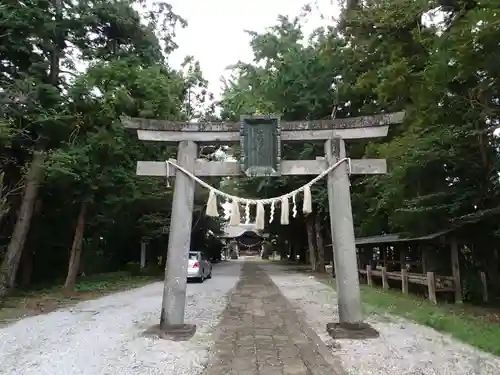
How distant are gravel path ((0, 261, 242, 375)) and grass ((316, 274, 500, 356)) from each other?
405cm

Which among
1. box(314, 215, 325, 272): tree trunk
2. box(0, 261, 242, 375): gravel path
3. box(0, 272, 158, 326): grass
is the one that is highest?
box(314, 215, 325, 272): tree trunk

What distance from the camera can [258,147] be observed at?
779 centimetres

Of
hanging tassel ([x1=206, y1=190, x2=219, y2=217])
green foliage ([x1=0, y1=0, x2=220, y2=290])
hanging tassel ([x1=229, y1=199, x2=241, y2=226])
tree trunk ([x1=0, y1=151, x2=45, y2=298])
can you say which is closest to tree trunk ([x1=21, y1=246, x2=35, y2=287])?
green foliage ([x1=0, y1=0, x2=220, y2=290])

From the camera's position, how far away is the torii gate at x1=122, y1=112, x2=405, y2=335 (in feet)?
24.4

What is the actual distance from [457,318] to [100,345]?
280 inches

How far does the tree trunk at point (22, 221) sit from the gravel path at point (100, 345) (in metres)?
4.18

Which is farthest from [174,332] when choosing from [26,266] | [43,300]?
[26,266]

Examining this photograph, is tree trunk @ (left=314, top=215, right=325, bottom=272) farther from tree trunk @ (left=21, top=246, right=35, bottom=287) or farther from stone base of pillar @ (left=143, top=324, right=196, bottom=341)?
stone base of pillar @ (left=143, top=324, right=196, bottom=341)

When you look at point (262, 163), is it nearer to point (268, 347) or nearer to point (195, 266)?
point (268, 347)

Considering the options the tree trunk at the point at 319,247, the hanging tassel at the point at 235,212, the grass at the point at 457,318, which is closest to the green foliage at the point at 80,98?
the hanging tassel at the point at 235,212

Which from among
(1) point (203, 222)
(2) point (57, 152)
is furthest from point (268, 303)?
(1) point (203, 222)

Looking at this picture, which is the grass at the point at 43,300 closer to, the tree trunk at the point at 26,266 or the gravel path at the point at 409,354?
the tree trunk at the point at 26,266

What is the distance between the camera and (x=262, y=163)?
7734mm

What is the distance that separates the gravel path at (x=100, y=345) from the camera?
5.36m
